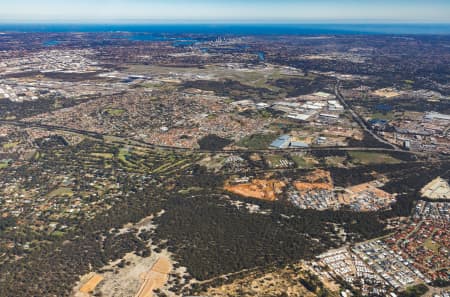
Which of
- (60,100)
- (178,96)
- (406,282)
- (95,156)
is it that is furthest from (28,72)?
(406,282)

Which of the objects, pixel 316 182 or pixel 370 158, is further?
pixel 370 158

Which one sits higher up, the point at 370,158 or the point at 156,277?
the point at 370,158

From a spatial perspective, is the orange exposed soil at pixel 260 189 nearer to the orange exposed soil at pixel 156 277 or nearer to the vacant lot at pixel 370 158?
the vacant lot at pixel 370 158

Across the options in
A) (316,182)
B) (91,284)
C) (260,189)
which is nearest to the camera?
(91,284)

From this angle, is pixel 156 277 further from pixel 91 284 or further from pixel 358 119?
pixel 358 119

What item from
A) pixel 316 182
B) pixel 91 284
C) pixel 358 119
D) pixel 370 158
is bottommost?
pixel 91 284

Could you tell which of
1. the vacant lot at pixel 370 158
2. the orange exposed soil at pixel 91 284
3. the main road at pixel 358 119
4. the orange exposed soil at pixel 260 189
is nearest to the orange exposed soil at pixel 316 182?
the orange exposed soil at pixel 260 189

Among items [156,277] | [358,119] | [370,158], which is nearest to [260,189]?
[156,277]

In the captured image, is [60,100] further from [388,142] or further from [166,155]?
[388,142]
